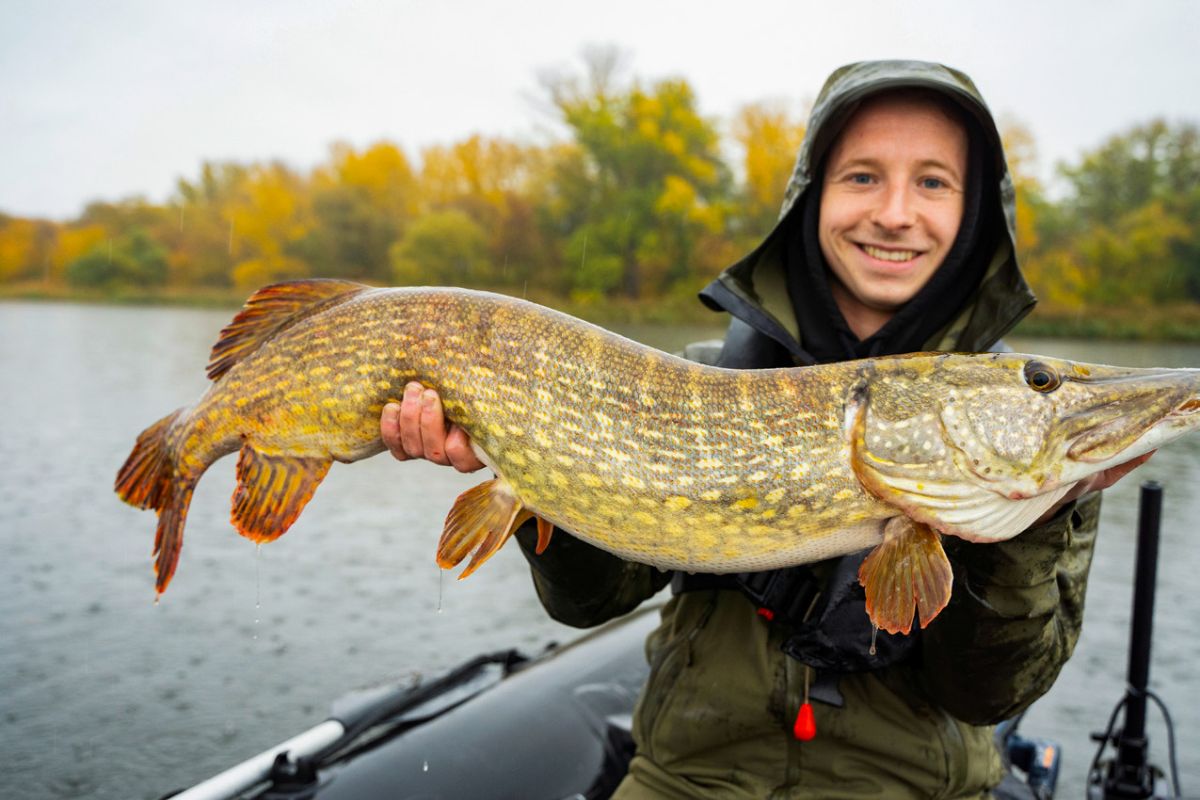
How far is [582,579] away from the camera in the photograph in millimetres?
2129

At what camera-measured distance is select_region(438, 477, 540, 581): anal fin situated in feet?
6.12

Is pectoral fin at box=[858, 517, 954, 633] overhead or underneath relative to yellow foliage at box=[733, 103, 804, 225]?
underneath

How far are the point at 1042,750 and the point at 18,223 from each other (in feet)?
140

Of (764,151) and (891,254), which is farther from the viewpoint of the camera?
(764,151)

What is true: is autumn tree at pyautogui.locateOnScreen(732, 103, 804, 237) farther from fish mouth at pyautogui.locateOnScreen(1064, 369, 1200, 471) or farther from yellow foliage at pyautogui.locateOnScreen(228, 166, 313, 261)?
fish mouth at pyautogui.locateOnScreen(1064, 369, 1200, 471)

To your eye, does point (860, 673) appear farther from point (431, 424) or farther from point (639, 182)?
point (639, 182)

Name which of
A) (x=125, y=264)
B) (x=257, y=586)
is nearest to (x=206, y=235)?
(x=125, y=264)

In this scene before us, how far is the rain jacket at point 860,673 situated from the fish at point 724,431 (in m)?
0.16

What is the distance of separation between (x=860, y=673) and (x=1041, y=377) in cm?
76

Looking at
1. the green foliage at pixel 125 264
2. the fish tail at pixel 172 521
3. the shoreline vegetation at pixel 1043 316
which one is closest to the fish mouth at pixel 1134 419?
the fish tail at pixel 172 521

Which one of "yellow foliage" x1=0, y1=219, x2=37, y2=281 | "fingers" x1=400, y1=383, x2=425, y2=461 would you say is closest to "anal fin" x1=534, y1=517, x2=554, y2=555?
"fingers" x1=400, y1=383, x2=425, y2=461

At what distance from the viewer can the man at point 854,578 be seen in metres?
1.89

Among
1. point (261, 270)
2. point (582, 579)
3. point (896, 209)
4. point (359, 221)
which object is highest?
point (359, 221)

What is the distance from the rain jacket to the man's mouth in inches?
9.5
